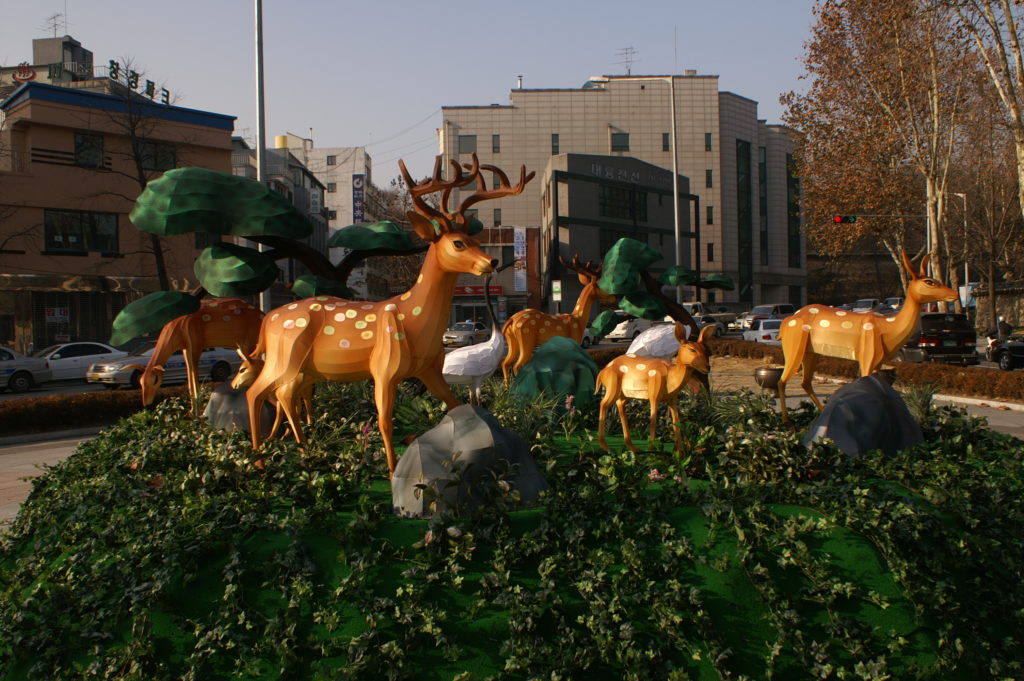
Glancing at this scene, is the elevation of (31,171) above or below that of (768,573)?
above

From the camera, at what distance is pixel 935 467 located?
6.71 m

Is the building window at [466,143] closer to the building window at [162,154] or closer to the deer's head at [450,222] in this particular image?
the building window at [162,154]

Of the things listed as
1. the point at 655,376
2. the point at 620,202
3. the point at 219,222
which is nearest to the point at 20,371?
the point at 219,222

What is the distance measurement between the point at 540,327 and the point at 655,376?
19.2ft

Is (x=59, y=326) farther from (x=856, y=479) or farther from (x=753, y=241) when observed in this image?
(x=753, y=241)

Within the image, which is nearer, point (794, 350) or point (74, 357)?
point (794, 350)

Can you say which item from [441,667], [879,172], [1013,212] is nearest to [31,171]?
[879,172]

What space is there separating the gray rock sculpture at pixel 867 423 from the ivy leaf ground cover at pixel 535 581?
822 millimetres

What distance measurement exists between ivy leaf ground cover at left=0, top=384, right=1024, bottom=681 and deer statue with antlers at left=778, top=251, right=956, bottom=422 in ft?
9.24

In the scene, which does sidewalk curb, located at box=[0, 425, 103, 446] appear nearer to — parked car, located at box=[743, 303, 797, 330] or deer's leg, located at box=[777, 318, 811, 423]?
deer's leg, located at box=[777, 318, 811, 423]

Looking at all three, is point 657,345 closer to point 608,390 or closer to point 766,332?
point 608,390

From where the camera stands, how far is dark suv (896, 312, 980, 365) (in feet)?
72.3

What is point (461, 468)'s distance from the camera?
5.76m

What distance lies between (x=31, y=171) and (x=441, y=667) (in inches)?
1246
